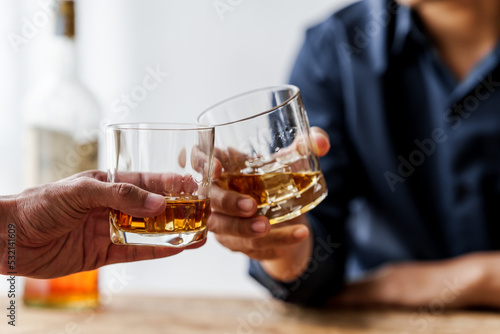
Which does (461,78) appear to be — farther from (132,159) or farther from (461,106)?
(132,159)

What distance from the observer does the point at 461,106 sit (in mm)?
1444

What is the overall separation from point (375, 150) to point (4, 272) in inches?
41.0

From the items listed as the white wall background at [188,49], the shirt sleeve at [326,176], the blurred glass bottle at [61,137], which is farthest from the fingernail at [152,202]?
the white wall background at [188,49]

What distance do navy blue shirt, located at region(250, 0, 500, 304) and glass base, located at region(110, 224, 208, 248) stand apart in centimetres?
77

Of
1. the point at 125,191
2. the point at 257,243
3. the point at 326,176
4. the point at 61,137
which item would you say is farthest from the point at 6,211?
the point at 326,176

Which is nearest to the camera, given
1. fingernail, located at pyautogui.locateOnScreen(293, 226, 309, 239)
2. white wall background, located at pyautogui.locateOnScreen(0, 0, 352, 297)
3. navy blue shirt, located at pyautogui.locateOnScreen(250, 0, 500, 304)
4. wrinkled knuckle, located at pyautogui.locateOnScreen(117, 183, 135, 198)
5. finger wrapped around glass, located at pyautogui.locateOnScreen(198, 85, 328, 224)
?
wrinkled knuckle, located at pyautogui.locateOnScreen(117, 183, 135, 198)

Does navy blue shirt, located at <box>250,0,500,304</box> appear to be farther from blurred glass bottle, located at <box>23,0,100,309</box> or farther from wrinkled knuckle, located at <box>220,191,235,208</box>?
wrinkled knuckle, located at <box>220,191,235,208</box>

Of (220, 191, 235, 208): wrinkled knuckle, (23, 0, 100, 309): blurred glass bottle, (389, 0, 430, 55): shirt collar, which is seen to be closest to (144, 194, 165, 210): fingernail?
(220, 191, 235, 208): wrinkled knuckle

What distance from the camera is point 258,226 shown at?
73 centimetres

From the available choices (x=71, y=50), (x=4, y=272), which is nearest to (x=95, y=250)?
(x=4, y=272)

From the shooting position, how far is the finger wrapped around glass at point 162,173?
0.64 metres

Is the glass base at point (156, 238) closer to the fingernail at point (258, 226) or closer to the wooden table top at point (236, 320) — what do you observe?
the fingernail at point (258, 226)

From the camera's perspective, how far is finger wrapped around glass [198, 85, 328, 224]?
71 cm

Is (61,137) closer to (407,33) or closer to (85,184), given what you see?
(85,184)
